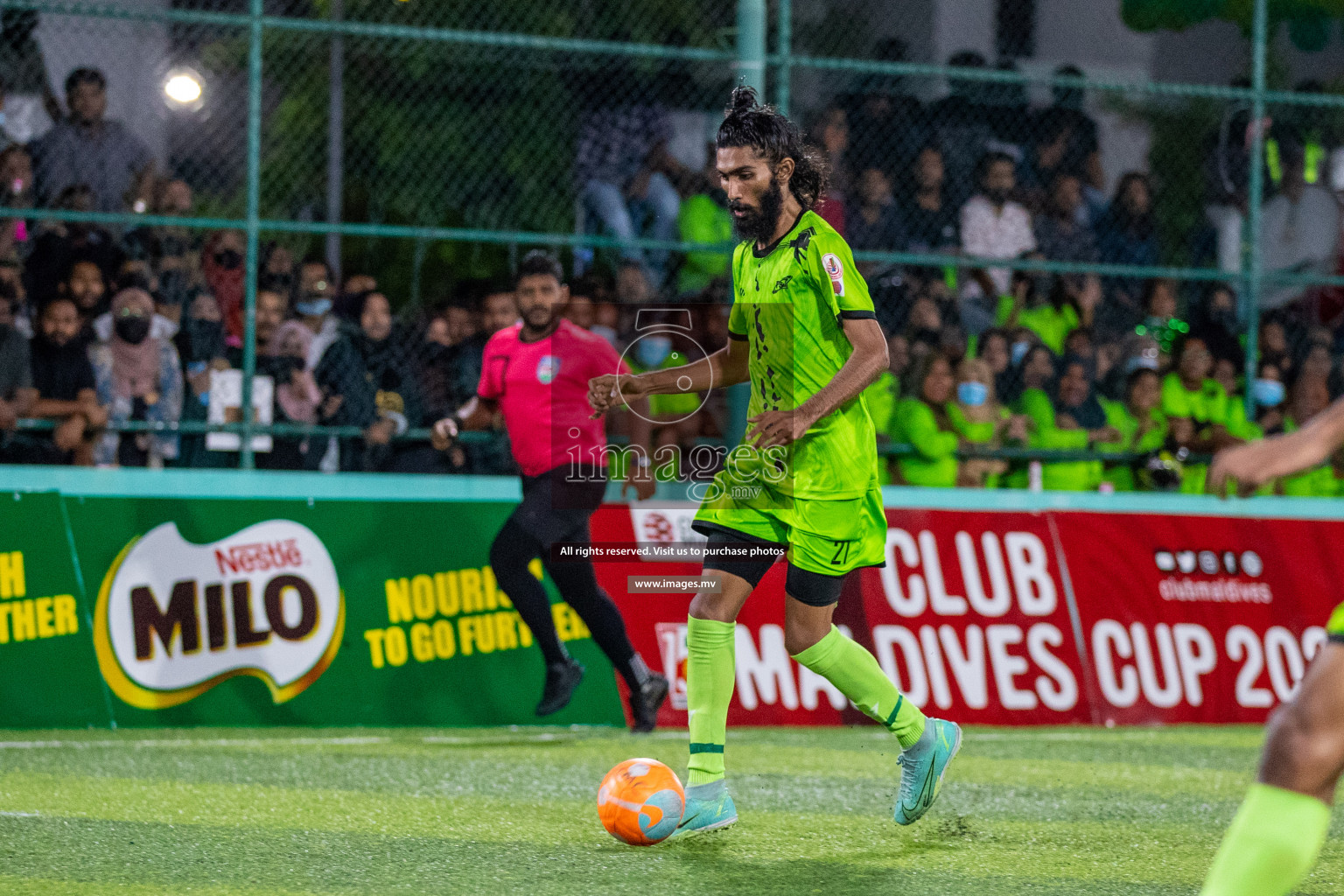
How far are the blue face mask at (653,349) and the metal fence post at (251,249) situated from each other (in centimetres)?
236

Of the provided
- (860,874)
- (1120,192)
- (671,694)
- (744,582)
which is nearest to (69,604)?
(671,694)

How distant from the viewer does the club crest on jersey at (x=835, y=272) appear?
217 inches

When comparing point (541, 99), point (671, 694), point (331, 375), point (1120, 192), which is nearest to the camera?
point (671, 694)

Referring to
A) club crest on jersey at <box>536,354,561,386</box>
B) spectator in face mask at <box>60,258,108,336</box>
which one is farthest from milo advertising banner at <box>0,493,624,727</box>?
spectator in face mask at <box>60,258,108,336</box>

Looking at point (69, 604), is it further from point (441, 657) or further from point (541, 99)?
point (541, 99)

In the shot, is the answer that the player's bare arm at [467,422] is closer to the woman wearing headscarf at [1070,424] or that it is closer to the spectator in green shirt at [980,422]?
the spectator in green shirt at [980,422]

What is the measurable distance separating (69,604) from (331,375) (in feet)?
8.22

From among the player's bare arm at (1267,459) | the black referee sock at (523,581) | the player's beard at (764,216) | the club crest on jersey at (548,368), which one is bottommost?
the black referee sock at (523,581)

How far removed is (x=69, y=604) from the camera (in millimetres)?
8844

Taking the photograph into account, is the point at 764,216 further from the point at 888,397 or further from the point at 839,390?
the point at 888,397

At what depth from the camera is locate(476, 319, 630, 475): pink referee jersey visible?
8.98 metres

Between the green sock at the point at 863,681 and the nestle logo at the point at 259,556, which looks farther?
the nestle logo at the point at 259,556

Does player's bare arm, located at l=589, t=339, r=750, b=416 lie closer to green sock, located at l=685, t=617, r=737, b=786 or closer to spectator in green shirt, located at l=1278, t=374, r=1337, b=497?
green sock, located at l=685, t=617, r=737, b=786

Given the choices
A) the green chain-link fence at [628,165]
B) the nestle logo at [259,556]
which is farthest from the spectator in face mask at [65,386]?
the nestle logo at [259,556]
